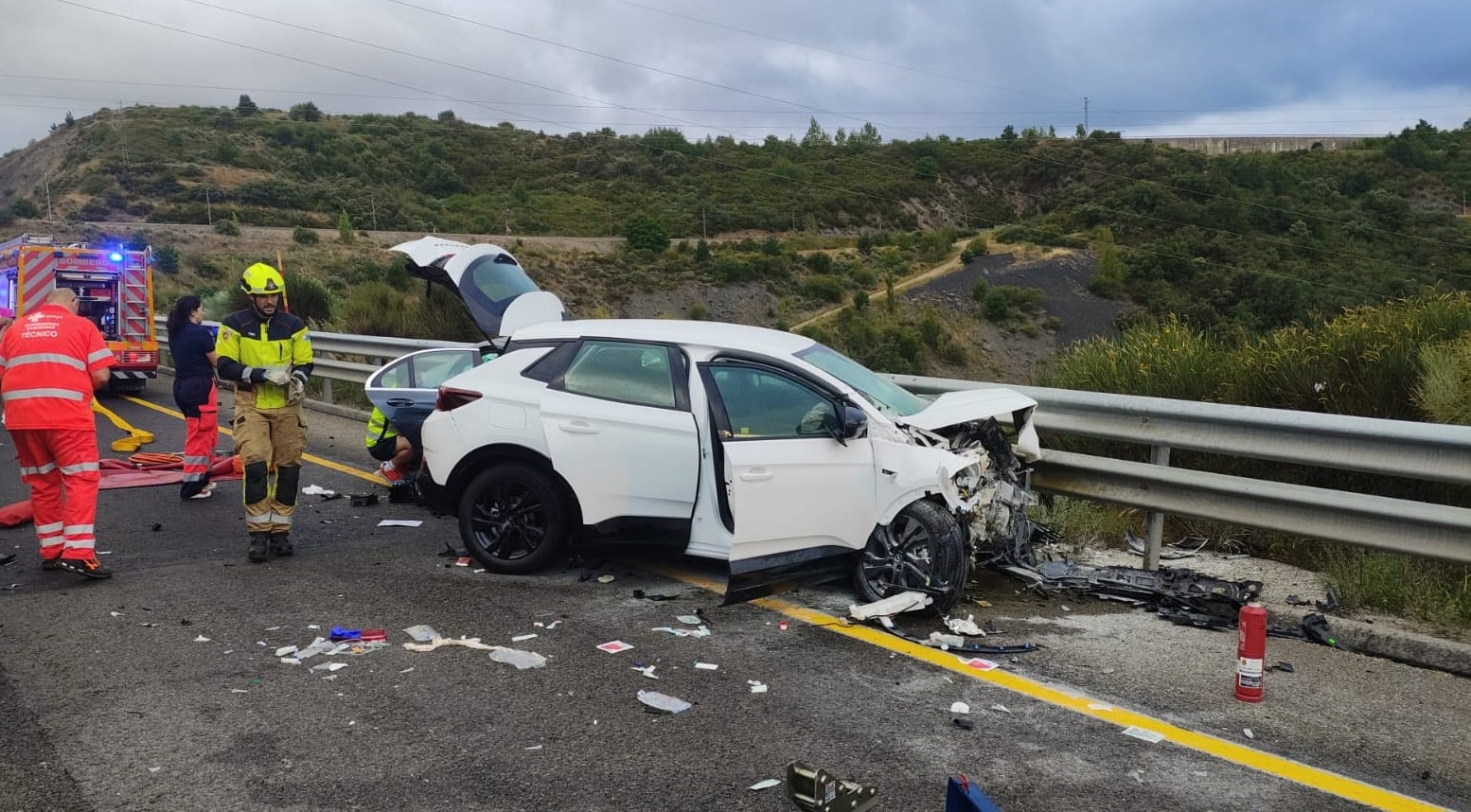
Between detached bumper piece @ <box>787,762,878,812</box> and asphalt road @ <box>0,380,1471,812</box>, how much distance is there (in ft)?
2.37

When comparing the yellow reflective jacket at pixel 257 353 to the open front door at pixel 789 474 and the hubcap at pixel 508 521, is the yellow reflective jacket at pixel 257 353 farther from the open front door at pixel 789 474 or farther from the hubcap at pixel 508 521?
the open front door at pixel 789 474

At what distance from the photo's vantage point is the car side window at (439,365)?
974cm

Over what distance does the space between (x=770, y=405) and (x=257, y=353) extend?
360 centimetres

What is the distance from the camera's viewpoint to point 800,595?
6309mm

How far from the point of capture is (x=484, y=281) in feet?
34.5

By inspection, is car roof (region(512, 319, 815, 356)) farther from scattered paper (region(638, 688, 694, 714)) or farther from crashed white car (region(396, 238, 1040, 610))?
scattered paper (region(638, 688, 694, 714))

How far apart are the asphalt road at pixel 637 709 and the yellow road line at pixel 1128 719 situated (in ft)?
0.04

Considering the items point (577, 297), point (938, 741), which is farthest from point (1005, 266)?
point (938, 741)

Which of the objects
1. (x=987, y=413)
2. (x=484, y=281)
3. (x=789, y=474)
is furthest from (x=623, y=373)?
(x=484, y=281)

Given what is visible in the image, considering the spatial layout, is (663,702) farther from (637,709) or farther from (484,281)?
(484,281)

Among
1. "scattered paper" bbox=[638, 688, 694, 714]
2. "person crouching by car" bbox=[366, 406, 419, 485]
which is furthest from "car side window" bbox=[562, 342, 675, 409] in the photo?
"person crouching by car" bbox=[366, 406, 419, 485]

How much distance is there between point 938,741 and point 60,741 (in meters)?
3.32

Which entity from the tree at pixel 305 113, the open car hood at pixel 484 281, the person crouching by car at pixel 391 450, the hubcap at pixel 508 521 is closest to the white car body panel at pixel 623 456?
the hubcap at pixel 508 521

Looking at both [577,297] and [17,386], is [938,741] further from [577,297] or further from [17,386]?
[577,297]
